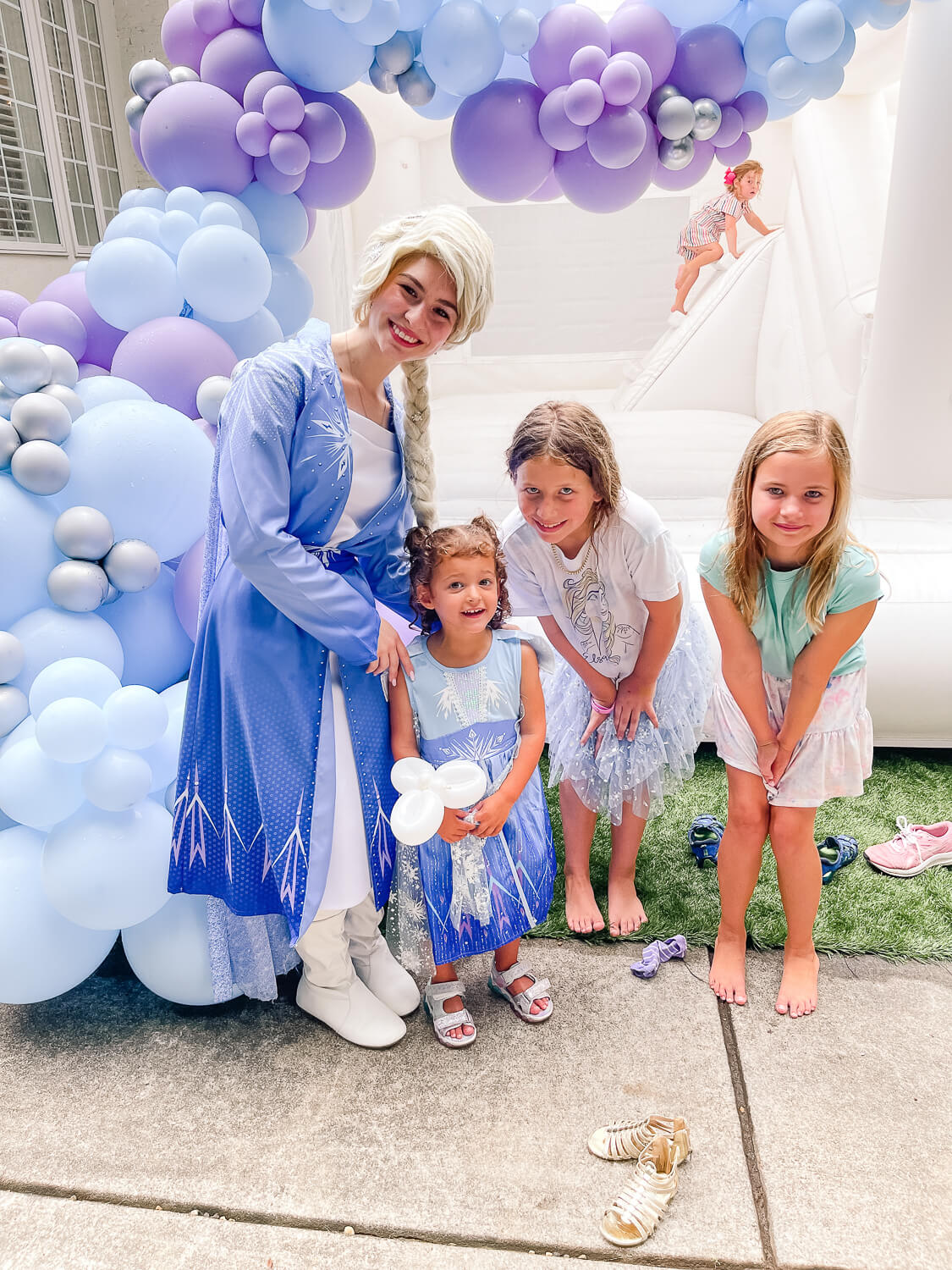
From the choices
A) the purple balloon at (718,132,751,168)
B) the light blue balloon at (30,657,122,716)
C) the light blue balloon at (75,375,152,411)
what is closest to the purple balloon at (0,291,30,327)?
the light blue balloon at (75,375,152,411)

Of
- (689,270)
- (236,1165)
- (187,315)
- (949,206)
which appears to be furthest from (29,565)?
(689,270)

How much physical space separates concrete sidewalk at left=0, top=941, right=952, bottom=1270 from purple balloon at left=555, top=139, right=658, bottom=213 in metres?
1.82

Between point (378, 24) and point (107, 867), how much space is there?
5.78 ft

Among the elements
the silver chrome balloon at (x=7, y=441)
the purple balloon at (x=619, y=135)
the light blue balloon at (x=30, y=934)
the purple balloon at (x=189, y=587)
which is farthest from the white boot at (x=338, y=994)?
the purple balloon at (x=619, y=135)

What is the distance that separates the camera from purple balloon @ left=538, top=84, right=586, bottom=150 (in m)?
2.02

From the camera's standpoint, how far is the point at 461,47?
1911 millimetres

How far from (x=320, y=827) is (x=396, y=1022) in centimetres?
48

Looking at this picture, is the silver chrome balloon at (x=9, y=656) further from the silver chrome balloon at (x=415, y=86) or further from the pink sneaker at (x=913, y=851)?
the pink sneaker at (x=913, y=851)

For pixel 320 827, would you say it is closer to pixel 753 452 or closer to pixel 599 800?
pixel 599 800

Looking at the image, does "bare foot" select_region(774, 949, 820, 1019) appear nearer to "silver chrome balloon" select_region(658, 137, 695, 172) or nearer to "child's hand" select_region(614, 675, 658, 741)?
"child's hand" select_region(614, 675, 658, 741)

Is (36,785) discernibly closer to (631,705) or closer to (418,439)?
(418,439)

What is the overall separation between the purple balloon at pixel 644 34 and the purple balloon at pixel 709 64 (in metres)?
0.05

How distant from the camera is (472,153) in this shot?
2133 millimetres

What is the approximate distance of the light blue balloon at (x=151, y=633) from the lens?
1.85 meters
